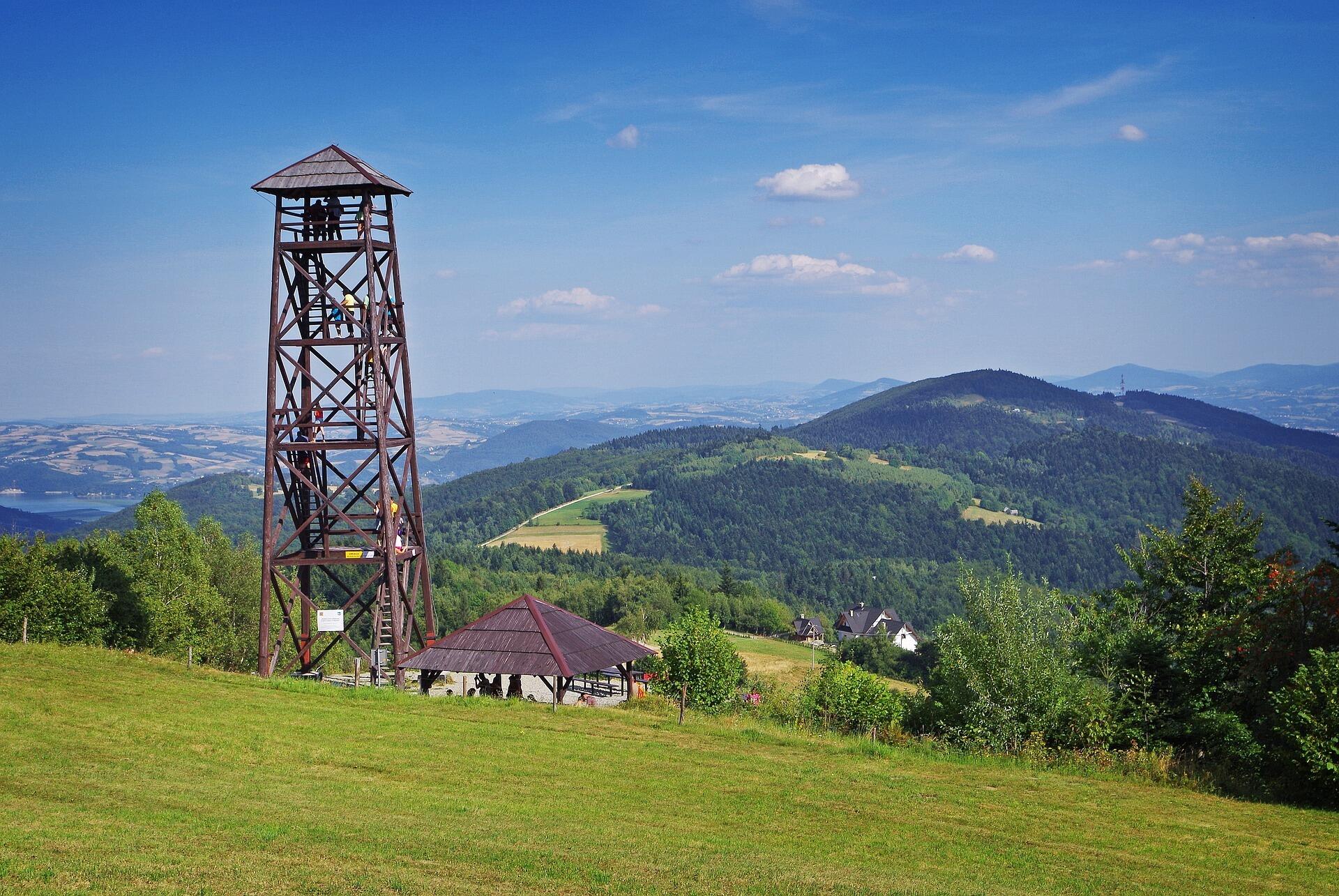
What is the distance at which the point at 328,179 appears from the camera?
2733 centimetres

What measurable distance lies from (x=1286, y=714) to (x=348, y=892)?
17215 millimetres

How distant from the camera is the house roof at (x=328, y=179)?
2719 centimetres

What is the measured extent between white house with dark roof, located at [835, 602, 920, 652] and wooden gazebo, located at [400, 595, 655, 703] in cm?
11162

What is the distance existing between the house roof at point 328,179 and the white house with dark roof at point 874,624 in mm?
117099

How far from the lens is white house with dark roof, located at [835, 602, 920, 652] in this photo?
141125mm

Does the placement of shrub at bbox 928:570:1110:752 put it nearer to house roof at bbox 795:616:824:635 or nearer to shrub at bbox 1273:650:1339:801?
shrub at bbox 1273:650:1339:801

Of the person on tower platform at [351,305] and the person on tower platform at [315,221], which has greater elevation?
the person on tower platform at [315,221]

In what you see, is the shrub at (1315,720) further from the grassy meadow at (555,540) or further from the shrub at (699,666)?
the grassy meadow at (555,540)

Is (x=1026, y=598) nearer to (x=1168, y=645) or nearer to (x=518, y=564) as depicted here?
(x=1168, y=645)

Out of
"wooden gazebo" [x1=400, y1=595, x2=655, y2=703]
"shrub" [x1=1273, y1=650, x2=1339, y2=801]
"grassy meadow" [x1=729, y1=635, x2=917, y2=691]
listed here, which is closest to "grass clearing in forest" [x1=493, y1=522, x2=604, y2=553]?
"grassy meadow" [x1=729, y1=635, x2=917, y2=691]

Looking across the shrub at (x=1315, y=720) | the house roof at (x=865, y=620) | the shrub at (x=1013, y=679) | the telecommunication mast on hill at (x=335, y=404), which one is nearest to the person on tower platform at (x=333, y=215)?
the telecommunication mast on hill at (x=335, y=404)

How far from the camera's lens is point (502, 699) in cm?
2600

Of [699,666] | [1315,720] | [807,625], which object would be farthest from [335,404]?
[807,625]

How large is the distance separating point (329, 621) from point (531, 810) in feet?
47.3
